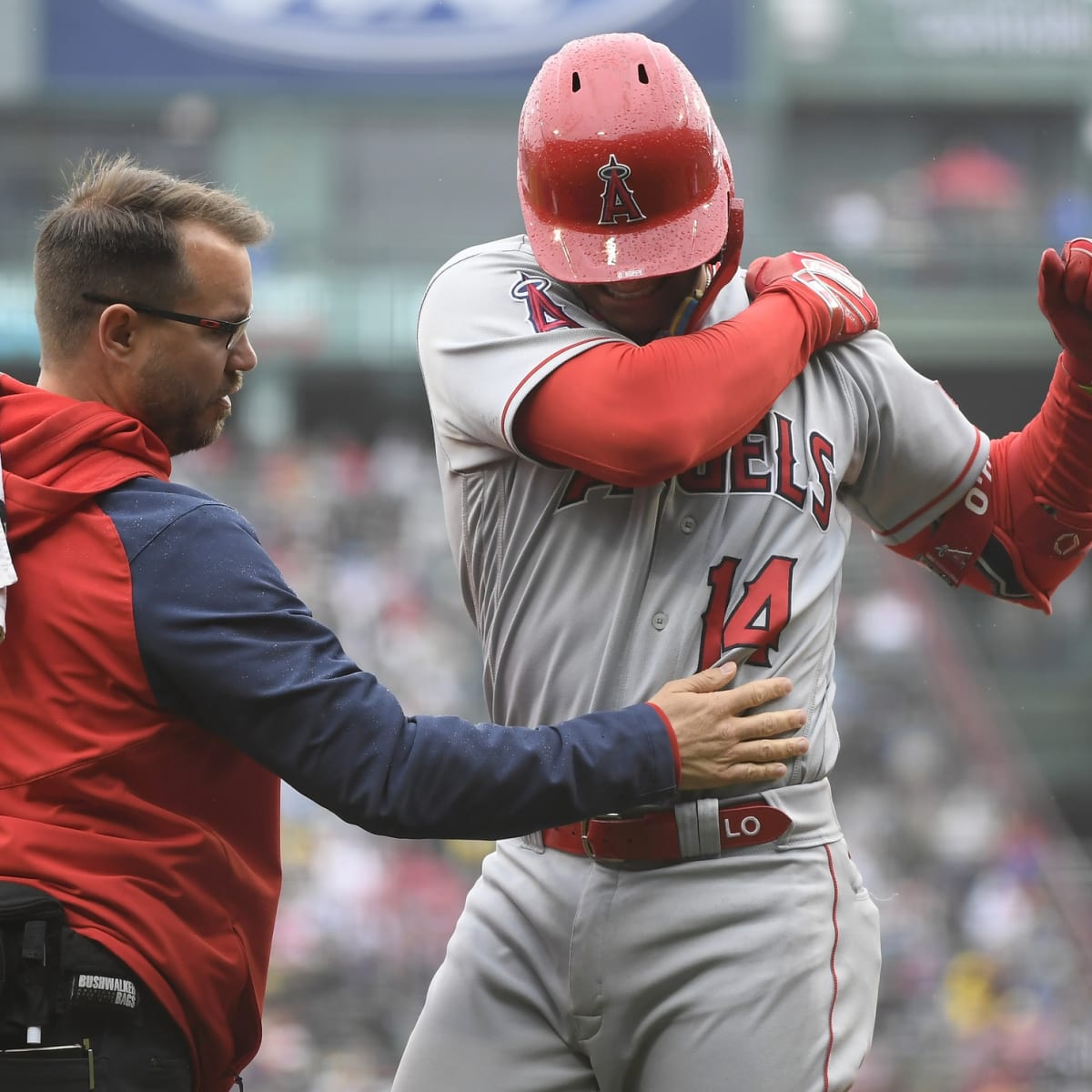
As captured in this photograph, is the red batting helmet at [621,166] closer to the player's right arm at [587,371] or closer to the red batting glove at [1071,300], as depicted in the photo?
the player's right arm at [587,371]

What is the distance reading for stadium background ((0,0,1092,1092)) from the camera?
1138 cm

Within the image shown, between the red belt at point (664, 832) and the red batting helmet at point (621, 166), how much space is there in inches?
24.9

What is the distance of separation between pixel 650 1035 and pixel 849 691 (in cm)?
954

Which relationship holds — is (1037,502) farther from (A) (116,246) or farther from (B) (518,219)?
(B) (518,219)

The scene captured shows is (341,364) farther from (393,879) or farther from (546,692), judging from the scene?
(546,692)

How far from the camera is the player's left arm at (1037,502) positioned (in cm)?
195

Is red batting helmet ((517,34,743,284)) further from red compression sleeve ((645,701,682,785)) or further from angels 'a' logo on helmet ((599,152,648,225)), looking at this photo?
red compression sleeve ((645,701,682,785))

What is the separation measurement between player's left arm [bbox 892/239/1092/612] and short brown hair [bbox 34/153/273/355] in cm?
101

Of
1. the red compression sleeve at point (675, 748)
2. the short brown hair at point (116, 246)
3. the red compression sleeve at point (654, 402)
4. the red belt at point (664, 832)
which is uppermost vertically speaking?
the short brown hair at point (116, 246)

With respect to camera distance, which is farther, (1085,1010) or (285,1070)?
(1085,1010)

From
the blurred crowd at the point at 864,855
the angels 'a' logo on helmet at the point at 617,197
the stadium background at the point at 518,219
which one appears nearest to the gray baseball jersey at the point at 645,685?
the angels 'a' logo on helmet at the point at 617,197

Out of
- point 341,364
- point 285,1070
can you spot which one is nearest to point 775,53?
point 341,364

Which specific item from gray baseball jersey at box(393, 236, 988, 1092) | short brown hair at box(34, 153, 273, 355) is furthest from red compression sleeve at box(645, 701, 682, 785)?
short brown hair at box(34, 153, 273, 355)

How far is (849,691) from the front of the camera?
36.5 ft
